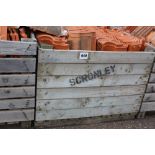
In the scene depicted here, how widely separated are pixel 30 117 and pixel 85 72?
950 mm

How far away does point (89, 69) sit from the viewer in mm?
3695

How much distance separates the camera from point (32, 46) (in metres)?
3.34

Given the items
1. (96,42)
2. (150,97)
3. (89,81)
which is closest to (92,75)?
(89,81)

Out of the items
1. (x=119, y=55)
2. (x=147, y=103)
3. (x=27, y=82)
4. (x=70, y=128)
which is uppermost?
(x=119, y=55)

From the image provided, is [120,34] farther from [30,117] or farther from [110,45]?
[30,117]

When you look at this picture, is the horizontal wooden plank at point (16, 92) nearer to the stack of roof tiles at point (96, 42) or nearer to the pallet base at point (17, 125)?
the pallet base at point (17, 125)

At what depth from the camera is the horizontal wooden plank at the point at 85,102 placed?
378 centimetres

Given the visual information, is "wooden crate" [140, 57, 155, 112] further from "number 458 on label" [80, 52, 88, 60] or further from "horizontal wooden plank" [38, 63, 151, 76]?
"number 458 on label" [80, 52, 88, 60]

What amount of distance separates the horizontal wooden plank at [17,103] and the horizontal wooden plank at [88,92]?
0.13 meters

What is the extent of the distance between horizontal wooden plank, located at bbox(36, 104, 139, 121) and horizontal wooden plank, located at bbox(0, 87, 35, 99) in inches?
13.1

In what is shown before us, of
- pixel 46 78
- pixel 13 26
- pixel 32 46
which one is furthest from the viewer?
pixel 13 26

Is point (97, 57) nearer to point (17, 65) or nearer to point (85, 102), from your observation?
point (85, 102)

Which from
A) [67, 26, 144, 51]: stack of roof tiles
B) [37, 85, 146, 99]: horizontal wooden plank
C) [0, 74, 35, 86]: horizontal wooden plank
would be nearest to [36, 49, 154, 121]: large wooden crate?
[37, 85, 146, 99]: horizontal wooden plank

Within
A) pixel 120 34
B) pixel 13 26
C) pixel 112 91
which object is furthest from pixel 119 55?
pixel 13 26
